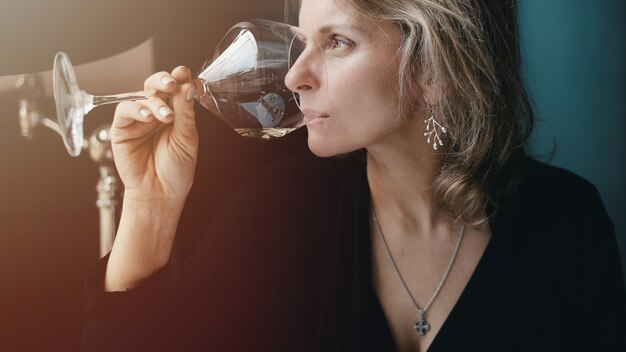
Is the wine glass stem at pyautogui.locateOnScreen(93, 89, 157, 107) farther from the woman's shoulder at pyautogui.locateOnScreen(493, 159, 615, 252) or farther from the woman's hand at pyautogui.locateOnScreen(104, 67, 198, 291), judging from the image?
the woman's shoulder at pyautogui.locateOnScreen(493, 159, 615, 252)

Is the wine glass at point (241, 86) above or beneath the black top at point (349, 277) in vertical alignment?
above

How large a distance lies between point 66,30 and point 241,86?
0.21m

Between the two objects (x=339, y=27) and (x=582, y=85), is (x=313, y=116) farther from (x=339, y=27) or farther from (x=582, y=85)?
(x=582, y=85)

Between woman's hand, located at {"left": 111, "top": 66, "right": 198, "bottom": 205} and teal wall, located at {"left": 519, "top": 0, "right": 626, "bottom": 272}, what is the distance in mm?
782

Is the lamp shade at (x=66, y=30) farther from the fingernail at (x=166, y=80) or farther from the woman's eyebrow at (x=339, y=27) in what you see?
the woman's eyebrow at (x=339, y=27)

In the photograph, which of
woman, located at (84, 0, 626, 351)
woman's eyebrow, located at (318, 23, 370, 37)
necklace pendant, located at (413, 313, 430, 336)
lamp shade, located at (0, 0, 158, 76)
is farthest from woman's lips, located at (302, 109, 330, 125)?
necklace pendant, located at (413, 313, 430, 336)

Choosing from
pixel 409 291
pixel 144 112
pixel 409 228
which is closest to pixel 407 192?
pixel 409 228

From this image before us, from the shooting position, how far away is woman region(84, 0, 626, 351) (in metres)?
0.94

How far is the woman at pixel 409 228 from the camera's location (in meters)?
0.94

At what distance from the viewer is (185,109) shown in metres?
0.80

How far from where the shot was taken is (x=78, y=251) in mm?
796

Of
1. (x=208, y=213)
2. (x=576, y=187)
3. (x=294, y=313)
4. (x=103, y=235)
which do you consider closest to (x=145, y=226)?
(x=103, y=235)

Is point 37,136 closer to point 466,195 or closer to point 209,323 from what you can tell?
point 209,323

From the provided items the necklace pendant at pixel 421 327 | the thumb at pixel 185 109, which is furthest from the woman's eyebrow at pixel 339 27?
the necklace pendant at pixel 421 327
